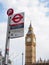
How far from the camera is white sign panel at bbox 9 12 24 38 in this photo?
22672 millimetres

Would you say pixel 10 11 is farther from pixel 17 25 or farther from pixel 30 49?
pixel 30 49

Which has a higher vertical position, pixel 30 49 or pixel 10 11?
pixel 10 11

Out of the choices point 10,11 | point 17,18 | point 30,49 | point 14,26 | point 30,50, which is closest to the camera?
point 17,18

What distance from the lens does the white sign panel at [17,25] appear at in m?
22.7

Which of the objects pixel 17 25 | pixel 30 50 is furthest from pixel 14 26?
pixel 30 50

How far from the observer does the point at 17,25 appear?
22.8m

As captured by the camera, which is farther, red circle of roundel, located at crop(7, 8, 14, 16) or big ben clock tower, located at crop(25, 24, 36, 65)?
big ben clock tower, located at crop(25, 24, 36, 65)

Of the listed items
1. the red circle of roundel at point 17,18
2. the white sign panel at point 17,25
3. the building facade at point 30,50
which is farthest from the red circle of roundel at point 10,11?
the building facade at point 30,50

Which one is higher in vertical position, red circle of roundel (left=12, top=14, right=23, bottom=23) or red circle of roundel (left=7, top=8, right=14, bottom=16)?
red circle of roundel (left=7, top=8, right=14, bottom=16)

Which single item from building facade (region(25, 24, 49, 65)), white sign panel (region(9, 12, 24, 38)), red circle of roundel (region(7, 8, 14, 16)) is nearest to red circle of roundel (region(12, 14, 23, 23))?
white sign panel (region(9, 12, 24, 38))

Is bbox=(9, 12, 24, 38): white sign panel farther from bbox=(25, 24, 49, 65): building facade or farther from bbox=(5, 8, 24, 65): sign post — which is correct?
bbox=(25, 24, 49, 65): building facade

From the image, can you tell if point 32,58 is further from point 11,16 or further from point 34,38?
point 11,16

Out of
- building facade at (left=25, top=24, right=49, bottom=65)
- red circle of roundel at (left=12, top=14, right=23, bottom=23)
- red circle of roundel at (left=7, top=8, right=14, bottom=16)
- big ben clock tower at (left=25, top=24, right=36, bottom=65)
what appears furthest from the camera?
big ben clock tower at (left=25, top=24, right=36, bottom=65)

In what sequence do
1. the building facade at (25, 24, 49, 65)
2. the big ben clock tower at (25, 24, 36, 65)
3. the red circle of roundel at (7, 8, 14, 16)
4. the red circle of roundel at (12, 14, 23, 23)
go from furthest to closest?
the big ben clock tower at (25, 24, 36, 65)
the building facade at (25, 24, 49, 65)
the red circle of roundel at (7, 8, 14, 16)
the red circle of roundel at (12, 14, 23, 23)
